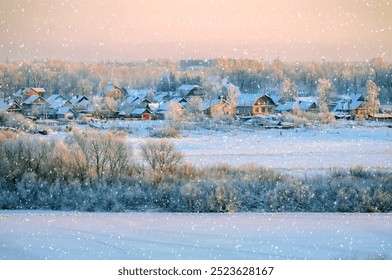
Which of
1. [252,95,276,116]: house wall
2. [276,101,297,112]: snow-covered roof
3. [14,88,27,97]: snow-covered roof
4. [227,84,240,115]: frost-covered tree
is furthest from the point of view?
[252,95,276,116]: house wall

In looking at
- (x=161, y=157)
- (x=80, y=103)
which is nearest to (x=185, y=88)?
(x=161, y=157)

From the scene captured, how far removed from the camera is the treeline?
936cm

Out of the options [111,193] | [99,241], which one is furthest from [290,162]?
[99,241]

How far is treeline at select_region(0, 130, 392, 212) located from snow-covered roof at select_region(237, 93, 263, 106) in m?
3.51

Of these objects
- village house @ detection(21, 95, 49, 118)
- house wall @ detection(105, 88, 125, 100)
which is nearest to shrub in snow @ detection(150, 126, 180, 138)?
house wall @ detection(105, 88, 125, 100)

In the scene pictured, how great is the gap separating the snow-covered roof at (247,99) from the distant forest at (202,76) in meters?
0.26

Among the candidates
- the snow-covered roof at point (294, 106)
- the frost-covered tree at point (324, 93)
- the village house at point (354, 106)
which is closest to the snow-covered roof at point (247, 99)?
the snow-covered roof at point (294, 106)

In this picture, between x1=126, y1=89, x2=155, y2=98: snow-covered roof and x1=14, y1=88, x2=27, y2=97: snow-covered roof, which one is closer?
x1=14, y1=88, x2=27, y2=97: snow-covered roof

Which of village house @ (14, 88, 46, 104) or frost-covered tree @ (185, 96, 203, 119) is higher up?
village house @ (14, 88, 46, 104)

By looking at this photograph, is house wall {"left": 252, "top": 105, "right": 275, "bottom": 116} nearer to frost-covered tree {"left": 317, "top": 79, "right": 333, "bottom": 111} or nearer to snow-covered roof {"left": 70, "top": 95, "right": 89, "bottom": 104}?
frost-covered tree {"left": 317, "top": 79, "right": 333, "bottom": 111}

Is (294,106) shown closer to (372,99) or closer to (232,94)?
(232,94)

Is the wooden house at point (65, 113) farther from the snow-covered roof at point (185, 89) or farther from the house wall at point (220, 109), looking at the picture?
the house wall at point (220, 109)

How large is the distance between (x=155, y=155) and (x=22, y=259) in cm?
445

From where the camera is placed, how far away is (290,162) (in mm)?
11164
